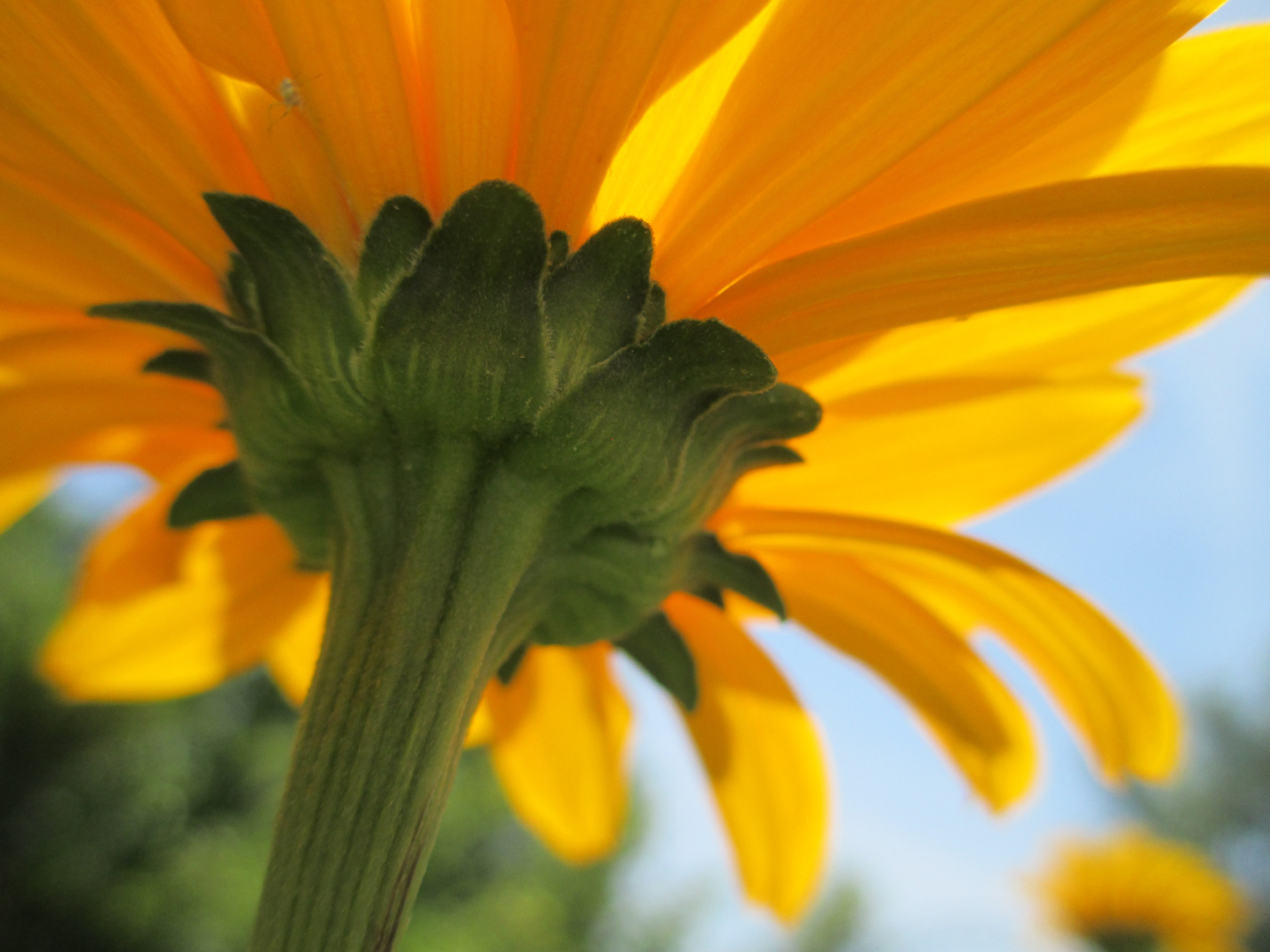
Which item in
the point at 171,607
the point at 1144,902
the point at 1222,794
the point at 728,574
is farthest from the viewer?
the point at 1222,794

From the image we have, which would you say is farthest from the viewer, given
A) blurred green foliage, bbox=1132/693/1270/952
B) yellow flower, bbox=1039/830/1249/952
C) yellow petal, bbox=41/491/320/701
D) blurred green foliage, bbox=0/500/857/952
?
blurred green foliage, bbox=1132/693/1270/952

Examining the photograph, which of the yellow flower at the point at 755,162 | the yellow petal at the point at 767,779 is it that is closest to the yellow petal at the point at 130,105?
the yellow flower at the point at 755,162

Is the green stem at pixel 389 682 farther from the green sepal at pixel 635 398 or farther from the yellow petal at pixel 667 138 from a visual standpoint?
the yellow petal at pixel 667 138

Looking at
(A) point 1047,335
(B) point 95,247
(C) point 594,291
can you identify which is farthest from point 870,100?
(B) point 95,247

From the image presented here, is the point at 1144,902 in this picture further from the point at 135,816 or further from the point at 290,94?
the point at 135,816

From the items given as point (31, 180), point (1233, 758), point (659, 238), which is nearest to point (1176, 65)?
point (659, 238)

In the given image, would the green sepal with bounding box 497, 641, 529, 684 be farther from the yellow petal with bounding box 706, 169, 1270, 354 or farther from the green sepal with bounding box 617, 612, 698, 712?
the yellow petal with bounding box 706, 169, 1270, 354

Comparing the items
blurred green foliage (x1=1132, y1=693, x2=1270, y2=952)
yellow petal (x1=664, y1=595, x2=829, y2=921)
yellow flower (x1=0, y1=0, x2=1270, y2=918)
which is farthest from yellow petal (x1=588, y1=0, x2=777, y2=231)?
blurred green foliage (x1=1132, y1=693, x2=1270, y2=952)
